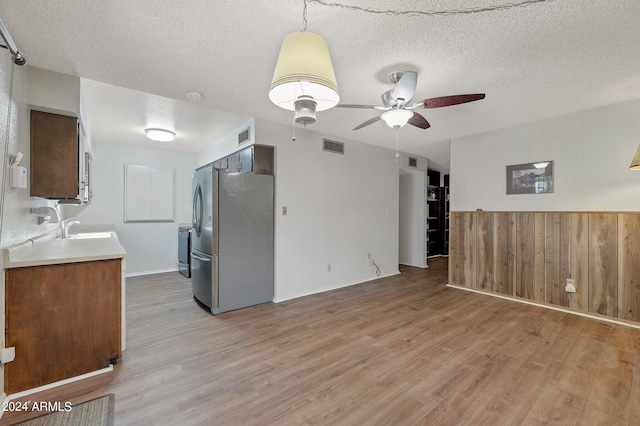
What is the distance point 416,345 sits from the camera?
8.28ft

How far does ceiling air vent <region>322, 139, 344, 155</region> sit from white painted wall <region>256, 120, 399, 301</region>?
8cm

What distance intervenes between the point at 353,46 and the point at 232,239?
2519 mm

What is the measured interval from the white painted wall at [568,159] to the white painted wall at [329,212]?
4.91 ft

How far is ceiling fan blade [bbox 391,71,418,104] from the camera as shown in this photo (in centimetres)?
202

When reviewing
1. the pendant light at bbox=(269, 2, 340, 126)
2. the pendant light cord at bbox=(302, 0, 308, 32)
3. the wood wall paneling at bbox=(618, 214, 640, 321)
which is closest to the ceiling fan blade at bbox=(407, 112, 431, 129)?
the pendant light cord at bbox=(302, 0, 308, 32)

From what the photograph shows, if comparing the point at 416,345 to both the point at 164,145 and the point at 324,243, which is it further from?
the point at 164,145

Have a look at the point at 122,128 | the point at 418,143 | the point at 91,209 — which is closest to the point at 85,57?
the point at 122,128

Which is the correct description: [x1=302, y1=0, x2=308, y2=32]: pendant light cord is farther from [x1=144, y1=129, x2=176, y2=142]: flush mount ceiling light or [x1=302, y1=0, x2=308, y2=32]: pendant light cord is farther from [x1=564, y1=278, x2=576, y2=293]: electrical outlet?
[x1=564, y1=278, x2=576, y2=293]: electrical outlet

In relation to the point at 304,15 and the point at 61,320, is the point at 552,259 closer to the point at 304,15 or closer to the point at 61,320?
the point at 304,15

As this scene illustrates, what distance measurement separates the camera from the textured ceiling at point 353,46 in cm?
166

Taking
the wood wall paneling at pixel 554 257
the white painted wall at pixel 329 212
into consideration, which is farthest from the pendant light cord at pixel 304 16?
the wood wall paneling at pixel 554 257

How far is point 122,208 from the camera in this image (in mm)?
5105

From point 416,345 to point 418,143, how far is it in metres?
3.60

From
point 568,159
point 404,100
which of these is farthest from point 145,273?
point 568,159
